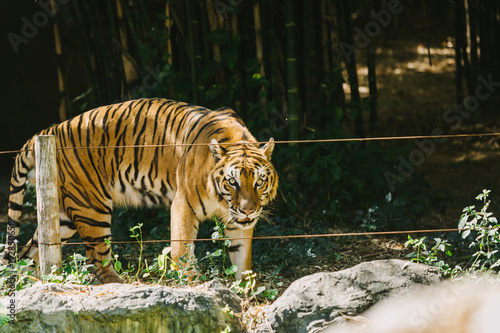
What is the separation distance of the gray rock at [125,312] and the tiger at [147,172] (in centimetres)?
94

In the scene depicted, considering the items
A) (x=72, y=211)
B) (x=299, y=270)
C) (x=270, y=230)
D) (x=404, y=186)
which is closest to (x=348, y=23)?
(x=404, y=186)

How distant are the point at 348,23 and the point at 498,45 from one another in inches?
132

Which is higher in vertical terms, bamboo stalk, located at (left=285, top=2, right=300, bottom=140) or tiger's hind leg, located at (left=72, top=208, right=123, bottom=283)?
bamboo stalk, located at (left=285, top=2, right=300, bottom=140)

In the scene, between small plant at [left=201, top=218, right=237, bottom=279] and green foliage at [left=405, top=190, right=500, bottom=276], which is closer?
small plant at [left=201, top=218, right=237, bottom=279]

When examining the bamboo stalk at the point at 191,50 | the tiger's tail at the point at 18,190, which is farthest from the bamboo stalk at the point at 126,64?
the tiger's tail at the point at 18,190

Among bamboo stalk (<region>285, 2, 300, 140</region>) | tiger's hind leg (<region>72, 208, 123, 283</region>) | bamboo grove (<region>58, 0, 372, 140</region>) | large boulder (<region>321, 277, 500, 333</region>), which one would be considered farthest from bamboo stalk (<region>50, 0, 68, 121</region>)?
large boulder (<region>321, 277, 500, 333</region>)

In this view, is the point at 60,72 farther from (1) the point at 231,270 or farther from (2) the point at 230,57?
(1) the point at 231,270

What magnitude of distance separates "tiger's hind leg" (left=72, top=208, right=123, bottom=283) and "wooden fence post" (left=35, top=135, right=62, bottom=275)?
92 centimetres

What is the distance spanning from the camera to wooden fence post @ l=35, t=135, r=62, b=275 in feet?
11.5

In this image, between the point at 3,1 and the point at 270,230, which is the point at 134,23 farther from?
the point at 3,1

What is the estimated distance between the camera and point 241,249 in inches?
167

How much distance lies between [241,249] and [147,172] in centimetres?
95

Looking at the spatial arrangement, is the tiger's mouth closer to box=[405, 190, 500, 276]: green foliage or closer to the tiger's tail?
box=[405, 190, 500, 276]: green foliage

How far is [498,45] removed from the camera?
8734 millimetres
